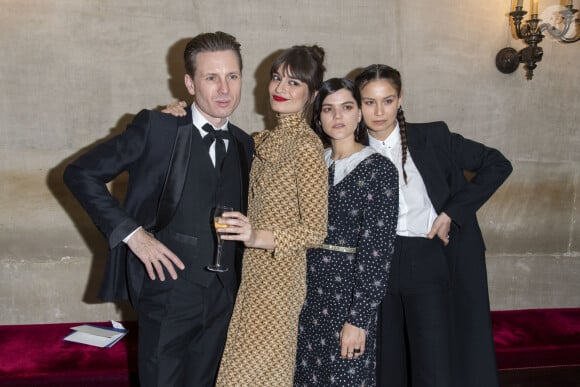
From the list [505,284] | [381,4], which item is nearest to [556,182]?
[505,284]

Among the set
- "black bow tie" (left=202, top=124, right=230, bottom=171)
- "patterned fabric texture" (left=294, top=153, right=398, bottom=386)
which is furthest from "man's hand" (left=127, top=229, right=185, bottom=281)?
"patterned fabric texture" (left=294, top=153, right=398, bottom=386)

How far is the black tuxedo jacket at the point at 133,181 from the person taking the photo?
1976 millimetres

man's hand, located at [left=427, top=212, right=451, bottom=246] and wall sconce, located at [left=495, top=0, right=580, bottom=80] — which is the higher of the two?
wall sconce, located at [left=495, top=0, right=580, bottom=80]

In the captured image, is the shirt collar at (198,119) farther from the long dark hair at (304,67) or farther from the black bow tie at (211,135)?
the long dark hair at (304,67)

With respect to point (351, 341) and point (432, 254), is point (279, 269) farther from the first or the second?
point (432, 254)

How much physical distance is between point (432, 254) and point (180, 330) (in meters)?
1.17

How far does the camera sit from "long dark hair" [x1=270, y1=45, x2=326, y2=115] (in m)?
2.10

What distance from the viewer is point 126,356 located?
3.08 m

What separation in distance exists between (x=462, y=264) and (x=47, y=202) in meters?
2.51

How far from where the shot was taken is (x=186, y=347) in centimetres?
211

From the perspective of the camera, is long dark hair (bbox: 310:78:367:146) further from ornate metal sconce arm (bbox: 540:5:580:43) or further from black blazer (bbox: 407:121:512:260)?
ornate metal sconce arm (bbox: 540:5:580:43)

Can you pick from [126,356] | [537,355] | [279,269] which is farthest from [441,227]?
[126,356]

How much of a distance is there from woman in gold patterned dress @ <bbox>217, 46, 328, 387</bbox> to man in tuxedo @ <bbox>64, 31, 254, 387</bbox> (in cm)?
13

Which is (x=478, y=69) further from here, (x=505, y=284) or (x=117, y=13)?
(x=117, y=13)
